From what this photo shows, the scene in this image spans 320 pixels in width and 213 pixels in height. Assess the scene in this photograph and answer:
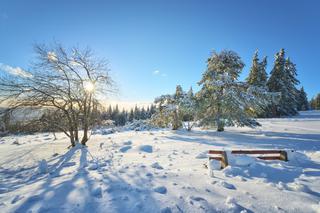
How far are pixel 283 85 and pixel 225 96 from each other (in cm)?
2479

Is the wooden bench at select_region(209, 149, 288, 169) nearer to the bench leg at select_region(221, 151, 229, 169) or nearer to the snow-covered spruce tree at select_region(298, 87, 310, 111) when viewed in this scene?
the bench leg at select_region(221, 151, 229, 169)

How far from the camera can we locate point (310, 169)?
660 cm

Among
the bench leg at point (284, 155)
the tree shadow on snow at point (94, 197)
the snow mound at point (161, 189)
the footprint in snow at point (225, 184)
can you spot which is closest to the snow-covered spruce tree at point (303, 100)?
the bench leg at point (284, 155)

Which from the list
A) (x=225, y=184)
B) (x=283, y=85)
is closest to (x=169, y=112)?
(x=225, y=184)

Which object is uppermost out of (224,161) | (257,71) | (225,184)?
(257,71)

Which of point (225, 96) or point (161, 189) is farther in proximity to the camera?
point (225, 96)

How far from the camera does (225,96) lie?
1538cm

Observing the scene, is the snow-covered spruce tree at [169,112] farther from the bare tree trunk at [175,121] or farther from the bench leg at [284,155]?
the bench leg at [284,155]

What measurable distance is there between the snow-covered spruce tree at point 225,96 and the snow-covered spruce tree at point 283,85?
835 inches

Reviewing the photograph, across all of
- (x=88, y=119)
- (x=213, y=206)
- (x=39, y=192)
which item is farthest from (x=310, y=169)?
(x=88, y=119)

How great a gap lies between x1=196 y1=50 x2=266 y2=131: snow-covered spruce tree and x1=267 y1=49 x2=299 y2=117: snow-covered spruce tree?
21.2 meters

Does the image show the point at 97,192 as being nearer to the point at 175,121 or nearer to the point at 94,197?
the point at 94,197

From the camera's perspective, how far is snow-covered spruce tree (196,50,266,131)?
15211mm

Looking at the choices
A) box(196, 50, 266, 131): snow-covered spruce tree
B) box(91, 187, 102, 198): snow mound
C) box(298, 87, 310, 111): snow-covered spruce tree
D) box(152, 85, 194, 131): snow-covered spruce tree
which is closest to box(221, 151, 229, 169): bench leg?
box(91, 187, 102, 198): snow mound
